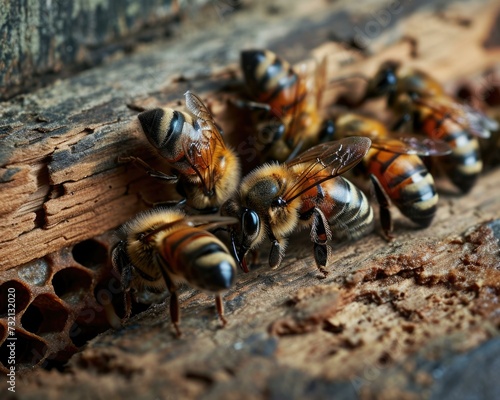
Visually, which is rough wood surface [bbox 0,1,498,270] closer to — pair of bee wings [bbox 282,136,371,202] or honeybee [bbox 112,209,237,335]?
honeybee [bbox 112,209,237,335]

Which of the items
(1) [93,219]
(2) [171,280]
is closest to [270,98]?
(1) [93,219]

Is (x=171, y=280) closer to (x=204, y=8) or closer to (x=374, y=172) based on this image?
(x=374, y=172)

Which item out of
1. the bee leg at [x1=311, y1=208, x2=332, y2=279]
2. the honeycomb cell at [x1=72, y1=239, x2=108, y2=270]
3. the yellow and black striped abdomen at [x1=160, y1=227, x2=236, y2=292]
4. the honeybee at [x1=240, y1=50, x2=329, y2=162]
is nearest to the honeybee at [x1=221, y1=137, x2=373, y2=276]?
the bee leg at [x1=311, y1=208, x2=332, y2=279]

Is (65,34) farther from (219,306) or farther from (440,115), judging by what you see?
(440,115)

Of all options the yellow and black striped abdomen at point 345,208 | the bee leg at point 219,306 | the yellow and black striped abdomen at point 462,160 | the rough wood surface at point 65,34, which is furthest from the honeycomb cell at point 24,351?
the yellow and black striped abdomen at point 462,160

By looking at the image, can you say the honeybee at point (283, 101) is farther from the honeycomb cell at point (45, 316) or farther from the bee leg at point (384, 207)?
the honeycomb cell at point (45, 316)
